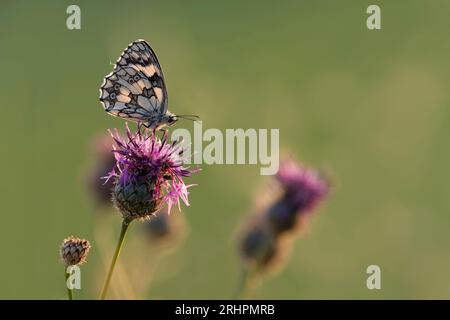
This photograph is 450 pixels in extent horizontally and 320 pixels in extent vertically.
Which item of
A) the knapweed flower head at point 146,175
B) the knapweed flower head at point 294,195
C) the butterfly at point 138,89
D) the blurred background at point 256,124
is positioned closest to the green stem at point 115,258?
the knapweed flower head at point 146,175

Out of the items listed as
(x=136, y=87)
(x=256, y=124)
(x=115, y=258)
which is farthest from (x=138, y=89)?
(x=256, y=124)

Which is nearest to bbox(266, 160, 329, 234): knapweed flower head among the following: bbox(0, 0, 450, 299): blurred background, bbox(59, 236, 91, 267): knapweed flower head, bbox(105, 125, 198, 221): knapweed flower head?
Result: bbox(0, 0, 450, 299): blurred background

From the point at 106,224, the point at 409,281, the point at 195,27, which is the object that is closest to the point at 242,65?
the point at 195,27

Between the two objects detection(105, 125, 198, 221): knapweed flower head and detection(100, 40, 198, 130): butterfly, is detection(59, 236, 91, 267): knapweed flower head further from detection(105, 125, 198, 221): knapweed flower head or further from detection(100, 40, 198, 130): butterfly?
detection(100, 40, 198, 130): butterfly

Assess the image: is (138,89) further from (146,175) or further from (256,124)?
(256,124)

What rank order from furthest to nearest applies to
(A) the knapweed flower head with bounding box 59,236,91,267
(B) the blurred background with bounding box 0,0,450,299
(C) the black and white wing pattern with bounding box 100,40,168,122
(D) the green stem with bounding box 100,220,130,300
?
(B) the blurred background with bounding box 0,0,450,299 < (C) the black and white wing pattern with bounding box 100,40,168,122 < (A) the knapweed flower head with bounding box 59,236,91,267 < (D) the green stem with bounding box 100,220,130,300

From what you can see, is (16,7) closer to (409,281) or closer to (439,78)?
(439,78)
